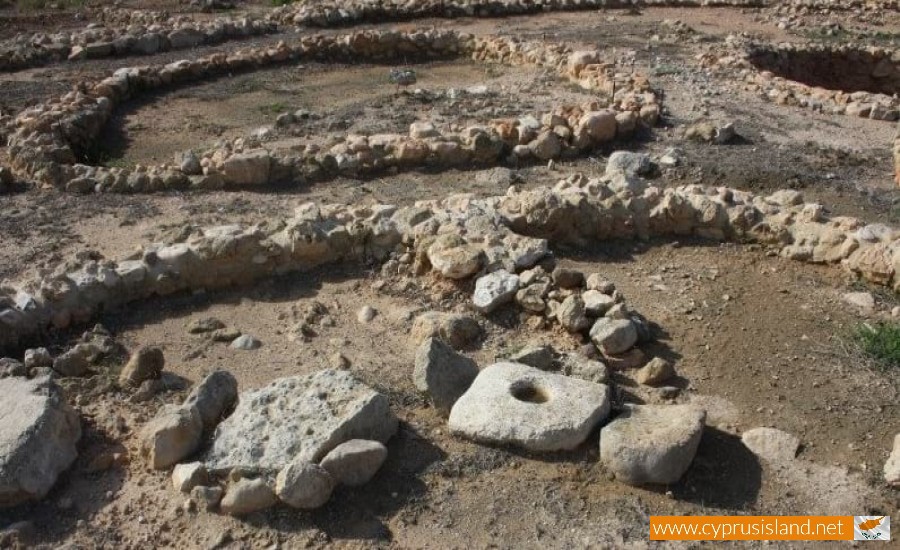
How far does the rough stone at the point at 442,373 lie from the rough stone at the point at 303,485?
107 centimetres

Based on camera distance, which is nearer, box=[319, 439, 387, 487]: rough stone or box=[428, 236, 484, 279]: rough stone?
box=[319, 439, 387, 487]: rough stone

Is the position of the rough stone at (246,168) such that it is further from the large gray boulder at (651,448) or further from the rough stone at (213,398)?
the large gray boulder at (651,448)

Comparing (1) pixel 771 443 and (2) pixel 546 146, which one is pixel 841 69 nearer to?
(2) pixel 546 146

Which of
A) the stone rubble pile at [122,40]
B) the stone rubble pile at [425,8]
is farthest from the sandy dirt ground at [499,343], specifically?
the stone rubble pile at [425,8]

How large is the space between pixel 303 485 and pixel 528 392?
5.07 ft

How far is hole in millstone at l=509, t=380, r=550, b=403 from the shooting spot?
5300mm

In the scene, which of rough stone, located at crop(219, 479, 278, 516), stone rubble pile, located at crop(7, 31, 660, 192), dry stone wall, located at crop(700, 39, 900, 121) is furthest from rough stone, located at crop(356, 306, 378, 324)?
dry stone wall, located at crop(700, 39, 900, 121)

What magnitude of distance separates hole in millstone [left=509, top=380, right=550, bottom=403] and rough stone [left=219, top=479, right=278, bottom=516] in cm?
160

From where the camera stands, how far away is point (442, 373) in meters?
5.56

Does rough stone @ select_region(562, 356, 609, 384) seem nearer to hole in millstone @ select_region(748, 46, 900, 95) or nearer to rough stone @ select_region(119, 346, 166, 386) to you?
rough stone @ select_region(119, 346, 166, 386)

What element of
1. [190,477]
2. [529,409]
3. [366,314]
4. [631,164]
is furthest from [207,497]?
[631,164]

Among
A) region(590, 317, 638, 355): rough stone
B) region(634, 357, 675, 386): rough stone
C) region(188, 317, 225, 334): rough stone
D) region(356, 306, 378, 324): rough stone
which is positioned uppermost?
region(590, 317, 638, 355): rough stone

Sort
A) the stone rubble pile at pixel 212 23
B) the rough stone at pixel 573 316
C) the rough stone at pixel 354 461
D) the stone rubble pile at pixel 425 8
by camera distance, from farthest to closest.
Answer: the stone rubble pile at pixel 425 8, the stone rubble pile at pixel 212 23, the rough stone at pixel 573 316, the rough stone at pixel 354 461

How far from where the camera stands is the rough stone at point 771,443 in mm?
5133
